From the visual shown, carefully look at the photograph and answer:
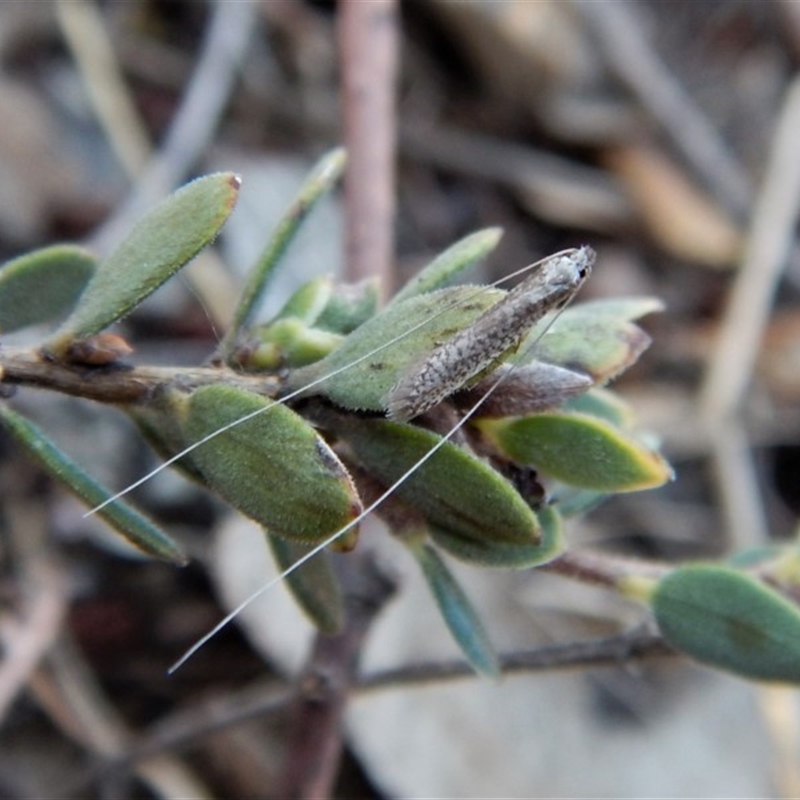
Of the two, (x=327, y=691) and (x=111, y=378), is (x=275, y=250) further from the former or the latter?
(x=327, y=691)

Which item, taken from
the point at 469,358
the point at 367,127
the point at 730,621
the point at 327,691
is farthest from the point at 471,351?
the point at 367,127

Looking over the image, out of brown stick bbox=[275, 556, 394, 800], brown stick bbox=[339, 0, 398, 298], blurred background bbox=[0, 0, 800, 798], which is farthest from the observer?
blurred background bbox=[0, 0, 800, 798]

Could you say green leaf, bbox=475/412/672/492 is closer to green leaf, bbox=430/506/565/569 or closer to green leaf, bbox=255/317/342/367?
green leaf, bbox=430/506/565/569

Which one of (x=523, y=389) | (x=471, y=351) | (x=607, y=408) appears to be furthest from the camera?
(x=607, y=408)

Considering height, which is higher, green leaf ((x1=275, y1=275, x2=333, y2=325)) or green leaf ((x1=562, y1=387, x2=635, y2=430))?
green leaf ((x1=275, y1=275, x2=333, y2=325))

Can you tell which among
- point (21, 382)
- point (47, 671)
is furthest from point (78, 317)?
point (47, 671)

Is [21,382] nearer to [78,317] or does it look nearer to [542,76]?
[78,317]

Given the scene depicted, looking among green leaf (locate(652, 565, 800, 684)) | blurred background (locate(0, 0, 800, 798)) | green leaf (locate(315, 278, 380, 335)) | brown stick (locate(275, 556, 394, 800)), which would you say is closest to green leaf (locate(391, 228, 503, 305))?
green leaf (locate(315, 278, 380, 335))
